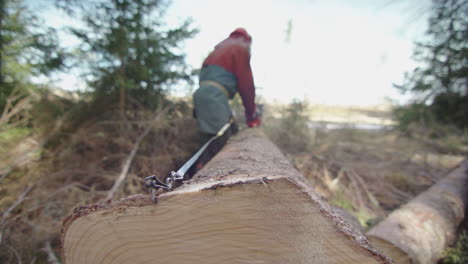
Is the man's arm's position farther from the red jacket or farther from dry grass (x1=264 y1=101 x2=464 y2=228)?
dry grass (x1=264 y1=101 x2=464 y2=228)

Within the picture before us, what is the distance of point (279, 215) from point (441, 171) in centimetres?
518

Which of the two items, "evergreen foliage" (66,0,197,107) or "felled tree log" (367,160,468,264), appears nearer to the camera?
"felled tree log" (367,160,468,264)

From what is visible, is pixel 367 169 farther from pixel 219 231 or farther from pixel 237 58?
pixel 219 231

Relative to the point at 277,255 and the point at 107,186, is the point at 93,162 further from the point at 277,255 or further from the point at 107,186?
the point at 277,255

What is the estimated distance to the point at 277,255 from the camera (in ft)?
2.26

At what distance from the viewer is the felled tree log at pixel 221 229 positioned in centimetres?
65

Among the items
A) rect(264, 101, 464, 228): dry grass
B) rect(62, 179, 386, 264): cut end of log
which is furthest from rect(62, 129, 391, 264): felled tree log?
rect(264, 101, 464, 228): dry grass

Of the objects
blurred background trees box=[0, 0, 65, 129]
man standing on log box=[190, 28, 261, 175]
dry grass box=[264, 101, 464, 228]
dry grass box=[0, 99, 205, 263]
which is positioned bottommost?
dry grass box=[264, 101, 464, 228]

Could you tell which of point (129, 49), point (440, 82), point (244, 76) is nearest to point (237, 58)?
point (244, 76)

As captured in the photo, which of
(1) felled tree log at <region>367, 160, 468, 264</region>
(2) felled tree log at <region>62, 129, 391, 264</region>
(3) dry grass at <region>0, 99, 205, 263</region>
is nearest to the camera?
(2) felled tree log at <region>62, 129, 391, 264</region>

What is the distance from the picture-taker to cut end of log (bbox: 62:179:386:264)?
65 cm

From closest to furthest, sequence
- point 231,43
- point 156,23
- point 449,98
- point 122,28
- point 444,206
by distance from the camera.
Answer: point 444,206 → point 231,43 → point 122,28 → point 156,23 → point 449,98

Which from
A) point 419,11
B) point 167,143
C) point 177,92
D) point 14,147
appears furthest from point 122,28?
point 419,11

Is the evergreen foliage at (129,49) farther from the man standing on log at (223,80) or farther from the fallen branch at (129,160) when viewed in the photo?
the man standing on log at (223,80)
